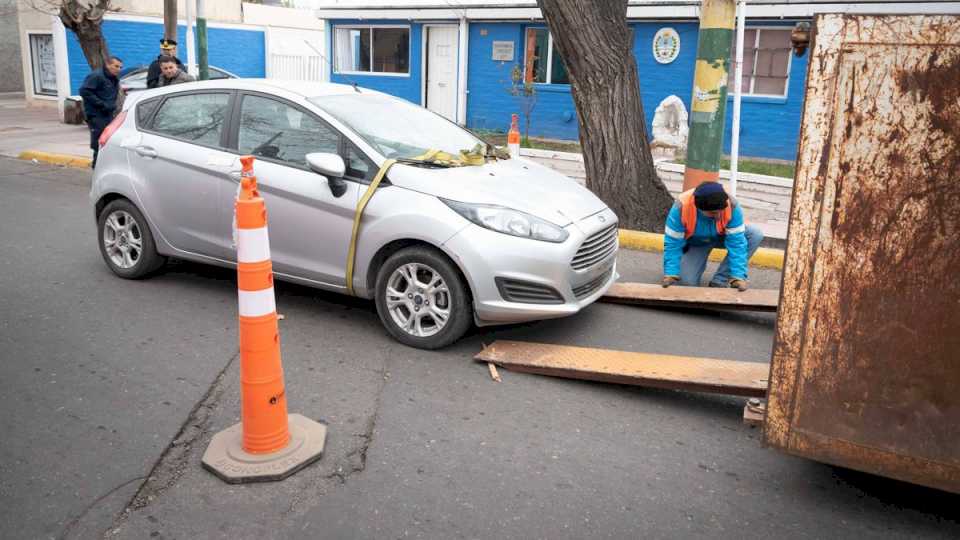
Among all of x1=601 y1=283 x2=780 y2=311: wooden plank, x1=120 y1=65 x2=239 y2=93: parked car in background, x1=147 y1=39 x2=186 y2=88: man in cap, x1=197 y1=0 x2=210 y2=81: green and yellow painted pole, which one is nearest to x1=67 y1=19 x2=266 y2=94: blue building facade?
x1=120 y1=65 x2=239 y2=93: parked car in background

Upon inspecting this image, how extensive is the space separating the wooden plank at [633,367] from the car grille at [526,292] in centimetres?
31

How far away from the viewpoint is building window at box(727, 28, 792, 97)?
52.2ft

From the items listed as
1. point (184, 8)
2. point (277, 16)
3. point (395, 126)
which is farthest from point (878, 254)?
point (277, 16)

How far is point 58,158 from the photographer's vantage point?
509 inches

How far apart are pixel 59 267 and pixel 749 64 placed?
13831mm

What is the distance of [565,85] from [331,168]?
46.3 ft

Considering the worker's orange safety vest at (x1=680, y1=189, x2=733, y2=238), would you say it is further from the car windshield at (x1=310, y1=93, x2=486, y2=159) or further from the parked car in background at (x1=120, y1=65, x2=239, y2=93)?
the parked car in background at (x1=120, y1=65, x2=239, y2=93)

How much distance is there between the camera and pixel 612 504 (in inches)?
131

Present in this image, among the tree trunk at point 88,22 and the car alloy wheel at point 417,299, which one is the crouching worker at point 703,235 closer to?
the car alloy wheel at point 417,299

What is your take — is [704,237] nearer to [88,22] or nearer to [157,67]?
Answer: [157,67]

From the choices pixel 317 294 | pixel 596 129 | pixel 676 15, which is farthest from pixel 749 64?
pixel 317 294

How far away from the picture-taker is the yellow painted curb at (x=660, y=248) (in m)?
7.50

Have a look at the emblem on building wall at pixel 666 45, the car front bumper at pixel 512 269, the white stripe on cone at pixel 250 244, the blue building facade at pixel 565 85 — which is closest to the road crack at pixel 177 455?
the white stripe on cone at pixel 250 244

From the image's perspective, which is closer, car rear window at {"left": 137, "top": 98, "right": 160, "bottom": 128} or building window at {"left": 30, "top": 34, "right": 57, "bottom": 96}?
car rear window at {"left": 137, "top": 98, "right": 160, "bottom": 128}
